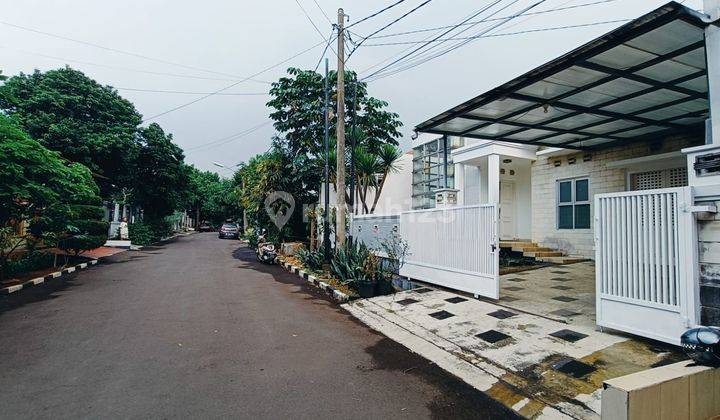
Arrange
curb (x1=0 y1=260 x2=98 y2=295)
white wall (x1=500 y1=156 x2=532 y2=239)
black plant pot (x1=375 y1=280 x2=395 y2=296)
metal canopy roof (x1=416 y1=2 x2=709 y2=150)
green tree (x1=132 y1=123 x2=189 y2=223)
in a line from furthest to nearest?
green tree (x1=132 y1=123 x2=189 y2=223) < white wall (x1=500 y1=156 x2=532 y2=239) < curb (x1=0 y1=260 x2=98 y2=295) < black plant pot (x1=375 y1=280 x2=395 y2=296) < metal canopy roof (x1=416 y1=2 x2=709 y2=150)

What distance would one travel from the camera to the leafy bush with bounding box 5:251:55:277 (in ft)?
30.0

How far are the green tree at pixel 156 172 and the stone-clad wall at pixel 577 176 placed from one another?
2016 centimetres

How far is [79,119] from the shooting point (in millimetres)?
17625

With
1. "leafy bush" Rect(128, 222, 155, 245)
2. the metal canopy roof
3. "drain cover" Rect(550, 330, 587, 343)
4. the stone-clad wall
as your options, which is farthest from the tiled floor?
"leafy bush" Rect(128, 222, 155, 245)

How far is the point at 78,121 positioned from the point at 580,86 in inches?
832

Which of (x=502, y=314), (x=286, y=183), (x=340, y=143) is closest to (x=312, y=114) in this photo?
(x=286, y=183)

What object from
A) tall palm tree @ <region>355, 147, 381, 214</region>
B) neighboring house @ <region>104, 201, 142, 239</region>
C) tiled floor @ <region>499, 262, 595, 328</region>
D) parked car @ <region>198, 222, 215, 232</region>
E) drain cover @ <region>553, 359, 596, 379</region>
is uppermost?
tall palm tree @ <region>355, 147, 381, 214</region>

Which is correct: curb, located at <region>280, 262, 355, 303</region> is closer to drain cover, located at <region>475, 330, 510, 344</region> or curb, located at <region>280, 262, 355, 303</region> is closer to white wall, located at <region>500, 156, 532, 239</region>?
drain cover, located at <region>475, 330, 510, 344</region>

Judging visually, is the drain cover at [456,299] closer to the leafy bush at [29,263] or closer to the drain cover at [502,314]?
the drain cover at [502,314]

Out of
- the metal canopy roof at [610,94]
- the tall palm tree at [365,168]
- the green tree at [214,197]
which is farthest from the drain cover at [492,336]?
the green tree at [214,197]

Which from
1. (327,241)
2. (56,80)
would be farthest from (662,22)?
(56,80)

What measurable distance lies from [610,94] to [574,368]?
4478mm

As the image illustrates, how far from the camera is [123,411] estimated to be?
2.80 meters

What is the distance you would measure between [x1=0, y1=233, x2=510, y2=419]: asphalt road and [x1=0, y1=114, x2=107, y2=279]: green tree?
2213 millimetres
